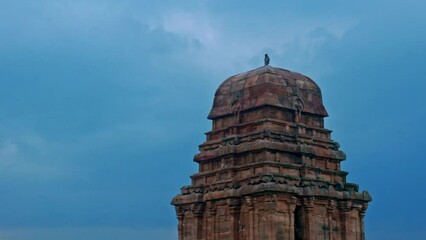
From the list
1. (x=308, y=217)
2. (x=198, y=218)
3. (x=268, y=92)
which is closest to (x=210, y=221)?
(x=198, y=218)

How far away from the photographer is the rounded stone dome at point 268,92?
116ft

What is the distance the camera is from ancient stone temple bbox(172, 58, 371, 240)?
106 ft

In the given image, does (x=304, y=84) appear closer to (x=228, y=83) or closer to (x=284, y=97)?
(x=284, y=97)

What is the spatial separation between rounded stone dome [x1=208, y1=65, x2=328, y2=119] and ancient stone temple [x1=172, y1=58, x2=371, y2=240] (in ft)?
0.19

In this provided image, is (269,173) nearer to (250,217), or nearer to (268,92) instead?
(250,217)

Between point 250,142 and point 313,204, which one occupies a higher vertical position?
point 250,142

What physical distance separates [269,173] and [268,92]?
16.2 feet

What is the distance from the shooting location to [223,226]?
1347 inches

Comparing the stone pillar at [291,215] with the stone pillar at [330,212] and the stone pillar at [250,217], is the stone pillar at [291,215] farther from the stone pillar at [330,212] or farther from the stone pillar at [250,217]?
the stone pillar at [330,212]

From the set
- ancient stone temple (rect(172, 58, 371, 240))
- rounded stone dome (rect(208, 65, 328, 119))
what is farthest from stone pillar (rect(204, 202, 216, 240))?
rounded stone dome (rect(208, 65, 328, 119))

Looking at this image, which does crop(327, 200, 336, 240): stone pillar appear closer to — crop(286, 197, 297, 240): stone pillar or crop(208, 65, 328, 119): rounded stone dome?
crop(286, 197, 297, 240): stone pillar

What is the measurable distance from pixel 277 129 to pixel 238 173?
3.22 m

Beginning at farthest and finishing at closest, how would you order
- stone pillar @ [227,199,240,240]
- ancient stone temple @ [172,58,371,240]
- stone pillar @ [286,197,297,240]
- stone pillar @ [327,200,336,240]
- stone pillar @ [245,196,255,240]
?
stone pillar @ [327,200,336,240]
stone pillar @ [227,199,240,240]
ancient stone temple @ [172,58,371,240]
stone pillar @ [245,196,255,240]
stone pillar @ [286,197,297,240]

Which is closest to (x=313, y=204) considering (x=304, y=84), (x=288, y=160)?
(x=288, y=160)
